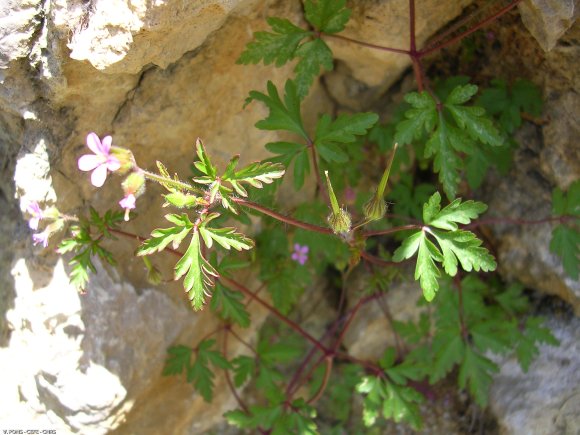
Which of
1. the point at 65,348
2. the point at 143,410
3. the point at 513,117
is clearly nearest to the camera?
the point at 65,348

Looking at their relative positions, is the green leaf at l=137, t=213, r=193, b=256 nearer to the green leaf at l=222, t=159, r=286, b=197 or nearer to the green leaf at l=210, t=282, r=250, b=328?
the green leaf at l=222, t=159, r=286, b=197

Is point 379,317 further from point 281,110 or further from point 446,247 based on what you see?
point 281,110

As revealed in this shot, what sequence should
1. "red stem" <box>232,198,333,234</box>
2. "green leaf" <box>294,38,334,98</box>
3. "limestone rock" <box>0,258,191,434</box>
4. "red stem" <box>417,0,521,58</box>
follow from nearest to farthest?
"red stem" <box>232,198,333,234</box> → "red stem" <box>417,0,521,58</box> → "green leaf" <box>294,38,334,98</box> → "limestone rock" <box>0,258,191,434</box>

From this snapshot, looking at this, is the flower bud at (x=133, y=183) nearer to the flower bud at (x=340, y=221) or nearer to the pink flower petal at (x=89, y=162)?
the pink flower petal at (x=89, y=162)

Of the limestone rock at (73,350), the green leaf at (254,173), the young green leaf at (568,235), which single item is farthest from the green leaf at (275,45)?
the young green leaf at (568,235)

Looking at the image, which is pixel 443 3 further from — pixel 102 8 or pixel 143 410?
pixel 143 410

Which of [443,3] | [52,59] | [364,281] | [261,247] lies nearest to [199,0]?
[52,59]

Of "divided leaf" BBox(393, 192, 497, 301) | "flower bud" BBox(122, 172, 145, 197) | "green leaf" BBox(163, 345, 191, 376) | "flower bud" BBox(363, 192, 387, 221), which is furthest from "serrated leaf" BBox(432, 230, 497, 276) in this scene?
"green leaf" BBox(163, 345, 191, 376)
